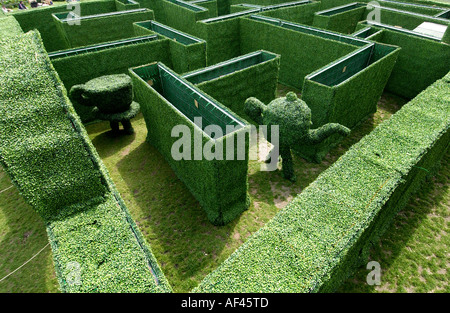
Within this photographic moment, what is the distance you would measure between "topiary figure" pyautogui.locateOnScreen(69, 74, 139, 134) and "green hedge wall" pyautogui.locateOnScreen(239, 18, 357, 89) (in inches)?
453

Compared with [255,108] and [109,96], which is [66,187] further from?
[255,108]

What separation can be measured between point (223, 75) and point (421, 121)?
30.7 ft

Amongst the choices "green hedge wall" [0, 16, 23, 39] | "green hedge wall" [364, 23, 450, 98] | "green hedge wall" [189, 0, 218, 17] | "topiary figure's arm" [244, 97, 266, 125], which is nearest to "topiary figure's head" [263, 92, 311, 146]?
"topiary figure's arm" [244, 97, 266, 125]

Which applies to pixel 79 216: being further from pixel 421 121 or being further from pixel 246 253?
pixel 421 121

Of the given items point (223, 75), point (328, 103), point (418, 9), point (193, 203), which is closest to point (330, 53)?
point (328, 103)

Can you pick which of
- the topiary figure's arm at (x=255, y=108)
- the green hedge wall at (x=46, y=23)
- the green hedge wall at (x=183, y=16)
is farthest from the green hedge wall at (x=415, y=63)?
the green hedge wall at (x=46, y=23)

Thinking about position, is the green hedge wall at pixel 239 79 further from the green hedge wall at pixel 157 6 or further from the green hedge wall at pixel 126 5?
the green hedge wall at pixel 157 6

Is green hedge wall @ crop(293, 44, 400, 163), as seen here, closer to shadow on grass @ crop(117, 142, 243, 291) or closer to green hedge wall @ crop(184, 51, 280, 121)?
green hedge wall @ crop(184, 51, 280, 121)

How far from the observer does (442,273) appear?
8.27 metres

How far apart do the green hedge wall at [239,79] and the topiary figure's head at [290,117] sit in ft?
11.3

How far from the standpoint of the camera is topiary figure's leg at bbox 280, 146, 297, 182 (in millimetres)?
11477

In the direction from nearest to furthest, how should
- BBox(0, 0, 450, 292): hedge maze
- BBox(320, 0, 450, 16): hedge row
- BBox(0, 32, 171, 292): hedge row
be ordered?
BBox(0, 32, 171, 292): hedge row < BBox(0, 0, 450, 292): hedge maze < BBox(320, 0, 450, 16): hedge row

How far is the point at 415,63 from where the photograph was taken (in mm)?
16172
